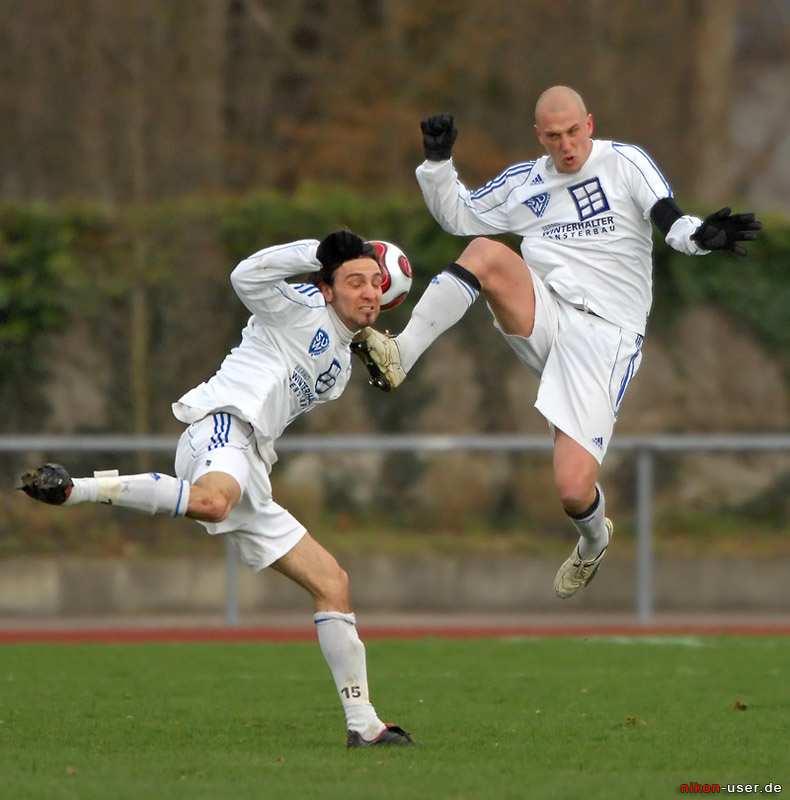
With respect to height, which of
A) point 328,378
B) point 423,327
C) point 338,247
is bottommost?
point 328,378

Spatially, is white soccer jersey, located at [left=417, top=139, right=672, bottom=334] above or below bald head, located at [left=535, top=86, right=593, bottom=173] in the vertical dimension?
below

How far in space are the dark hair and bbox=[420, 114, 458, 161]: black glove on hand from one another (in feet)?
3.05

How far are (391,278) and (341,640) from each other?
5.65 feet

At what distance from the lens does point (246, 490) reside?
8797mm

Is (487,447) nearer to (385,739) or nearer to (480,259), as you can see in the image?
(480,259)

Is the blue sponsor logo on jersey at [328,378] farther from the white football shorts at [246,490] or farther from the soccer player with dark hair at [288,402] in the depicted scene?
the white football shorts at [246,490]

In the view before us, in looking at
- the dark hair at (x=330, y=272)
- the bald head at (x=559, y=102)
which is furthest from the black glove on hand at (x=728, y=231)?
the dark hair at (x=330, y=272)

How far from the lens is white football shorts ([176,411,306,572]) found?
865 cm

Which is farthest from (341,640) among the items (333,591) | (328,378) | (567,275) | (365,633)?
(365,633)

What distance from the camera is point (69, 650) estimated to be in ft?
45.2

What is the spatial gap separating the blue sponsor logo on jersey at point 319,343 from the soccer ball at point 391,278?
0.34 metres

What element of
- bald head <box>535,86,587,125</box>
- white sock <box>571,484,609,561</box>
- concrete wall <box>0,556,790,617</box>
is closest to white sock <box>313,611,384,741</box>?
white sock <box>571,484,609,561</box>

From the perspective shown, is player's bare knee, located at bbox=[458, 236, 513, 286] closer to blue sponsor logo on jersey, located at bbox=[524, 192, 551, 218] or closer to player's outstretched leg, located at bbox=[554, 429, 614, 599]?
blue sponsor logo on jersey, located at bbox=[524, 192, 551, 218]

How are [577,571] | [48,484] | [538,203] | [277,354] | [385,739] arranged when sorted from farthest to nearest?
[577,571] → [538,203] → [277,354] → [385,739] → [48,484]
